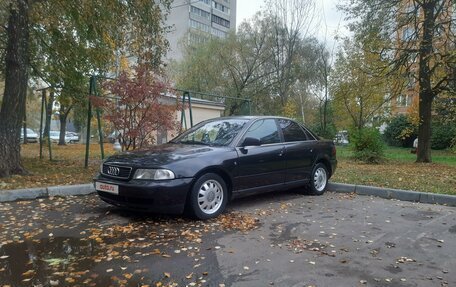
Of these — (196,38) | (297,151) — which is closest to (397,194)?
(297,151)

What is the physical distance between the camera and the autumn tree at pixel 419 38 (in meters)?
12.4

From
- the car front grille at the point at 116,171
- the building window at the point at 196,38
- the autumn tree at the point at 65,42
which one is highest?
the building window at the point at 196,38

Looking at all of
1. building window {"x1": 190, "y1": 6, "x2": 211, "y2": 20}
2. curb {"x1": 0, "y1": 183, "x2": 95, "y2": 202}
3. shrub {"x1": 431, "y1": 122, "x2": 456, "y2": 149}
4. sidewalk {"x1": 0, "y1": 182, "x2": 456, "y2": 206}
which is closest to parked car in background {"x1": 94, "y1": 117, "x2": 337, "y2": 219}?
sidewalk {"x1": 0, "y1": 182, "x2": 456, "y2": 206}

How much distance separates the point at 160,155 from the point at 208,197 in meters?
0.93

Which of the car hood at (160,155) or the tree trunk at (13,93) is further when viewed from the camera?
the tree trunk at (13,93)

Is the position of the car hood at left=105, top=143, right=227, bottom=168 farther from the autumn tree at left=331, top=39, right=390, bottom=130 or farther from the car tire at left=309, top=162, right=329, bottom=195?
the autumn tree at left=331, top=39, right=390, bottom=130

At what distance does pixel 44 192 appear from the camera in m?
6.90

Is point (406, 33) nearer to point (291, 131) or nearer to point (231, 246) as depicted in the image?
point (291, 131)

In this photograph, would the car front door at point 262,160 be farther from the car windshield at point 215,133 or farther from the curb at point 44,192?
the curb at point 44,192

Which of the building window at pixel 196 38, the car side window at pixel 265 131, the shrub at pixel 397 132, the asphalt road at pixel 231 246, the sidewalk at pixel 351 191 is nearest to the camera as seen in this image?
the asphalt road at pixel 231 246

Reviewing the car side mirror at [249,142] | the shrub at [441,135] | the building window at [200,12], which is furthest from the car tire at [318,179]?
the building window at [200,12]

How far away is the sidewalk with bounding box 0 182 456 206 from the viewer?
21.8 feet

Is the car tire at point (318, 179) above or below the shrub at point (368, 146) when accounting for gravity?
below

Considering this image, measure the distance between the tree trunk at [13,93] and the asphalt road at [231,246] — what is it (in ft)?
7.46
